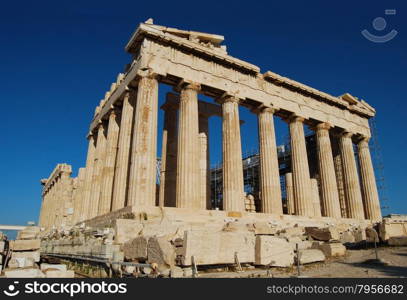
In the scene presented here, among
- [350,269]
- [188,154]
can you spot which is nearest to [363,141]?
[188,154]

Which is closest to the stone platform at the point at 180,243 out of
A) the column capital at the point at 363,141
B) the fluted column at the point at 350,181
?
the fluted column at the point at 350,181

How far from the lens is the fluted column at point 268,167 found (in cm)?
2100

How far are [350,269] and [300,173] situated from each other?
50.8 ft

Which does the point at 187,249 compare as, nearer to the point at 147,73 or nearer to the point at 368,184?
the point at 147,73

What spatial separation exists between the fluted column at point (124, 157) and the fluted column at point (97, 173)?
439cm

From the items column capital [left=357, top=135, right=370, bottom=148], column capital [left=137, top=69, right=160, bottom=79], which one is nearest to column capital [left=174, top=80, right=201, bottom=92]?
column capital [left=137, top=69, right=160, bottom=79]

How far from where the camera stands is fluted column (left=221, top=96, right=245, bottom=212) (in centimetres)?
1909

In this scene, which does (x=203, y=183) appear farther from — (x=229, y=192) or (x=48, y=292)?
(x=48, y=292)

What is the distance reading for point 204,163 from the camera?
2303 centimetres

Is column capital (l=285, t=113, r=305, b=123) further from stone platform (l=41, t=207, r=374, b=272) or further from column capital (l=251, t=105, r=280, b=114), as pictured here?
stone platform (l=41, t=207, r=374, b=272)

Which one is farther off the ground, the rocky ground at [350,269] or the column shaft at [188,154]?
the column shaft at [188,154]

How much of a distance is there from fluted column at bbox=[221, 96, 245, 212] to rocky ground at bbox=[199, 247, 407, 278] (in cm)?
816

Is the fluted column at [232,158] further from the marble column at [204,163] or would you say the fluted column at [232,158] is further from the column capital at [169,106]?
the column capital at [169,106]

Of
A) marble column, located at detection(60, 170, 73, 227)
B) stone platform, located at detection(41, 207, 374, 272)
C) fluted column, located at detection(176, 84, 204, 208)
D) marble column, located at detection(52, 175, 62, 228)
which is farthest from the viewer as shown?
marble column, located at detection(52, 175, 62, 228)
